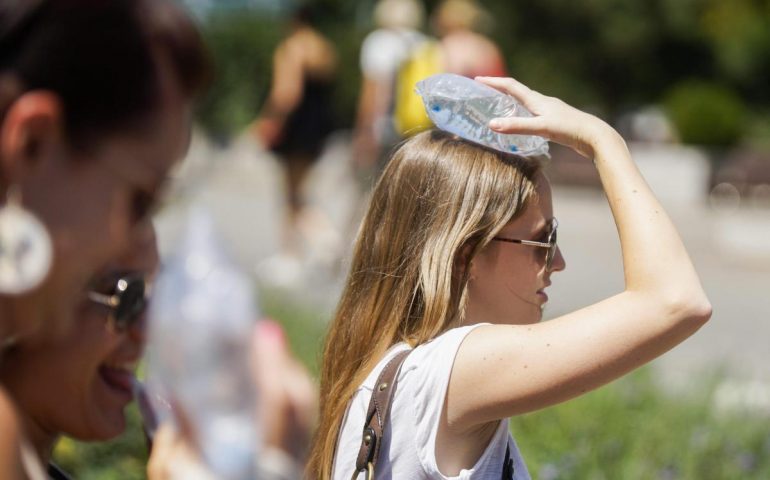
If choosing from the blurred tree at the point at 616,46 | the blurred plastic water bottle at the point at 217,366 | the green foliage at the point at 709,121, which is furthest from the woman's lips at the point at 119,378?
the blurred tree at the point at 616,46

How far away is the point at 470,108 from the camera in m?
2.07

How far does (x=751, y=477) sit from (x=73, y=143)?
11.0 feet

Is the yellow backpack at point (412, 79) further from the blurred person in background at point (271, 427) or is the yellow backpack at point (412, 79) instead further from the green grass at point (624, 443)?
the blurred person in background at point (271, 427)

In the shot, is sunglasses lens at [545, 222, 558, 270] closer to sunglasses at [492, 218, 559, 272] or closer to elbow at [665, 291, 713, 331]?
sunglasses at [492, 218, 559, 272]

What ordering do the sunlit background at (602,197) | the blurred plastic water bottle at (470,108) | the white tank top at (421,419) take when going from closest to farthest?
the white tank top at (421,419) → the blurred plastic water bottle at (470,108) → the sunlit background at (602,197)

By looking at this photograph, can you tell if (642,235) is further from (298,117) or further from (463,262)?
(298,117)

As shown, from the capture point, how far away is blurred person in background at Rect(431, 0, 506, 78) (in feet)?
25.5

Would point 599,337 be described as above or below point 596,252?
below

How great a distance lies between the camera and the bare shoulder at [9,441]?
1.15 meters


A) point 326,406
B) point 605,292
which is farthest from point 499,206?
point 605,292

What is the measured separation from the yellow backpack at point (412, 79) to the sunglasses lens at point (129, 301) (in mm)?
6411

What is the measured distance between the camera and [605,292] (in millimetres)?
9430

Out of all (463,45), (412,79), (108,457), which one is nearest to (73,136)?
(108,457)

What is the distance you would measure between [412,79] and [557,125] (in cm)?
644
